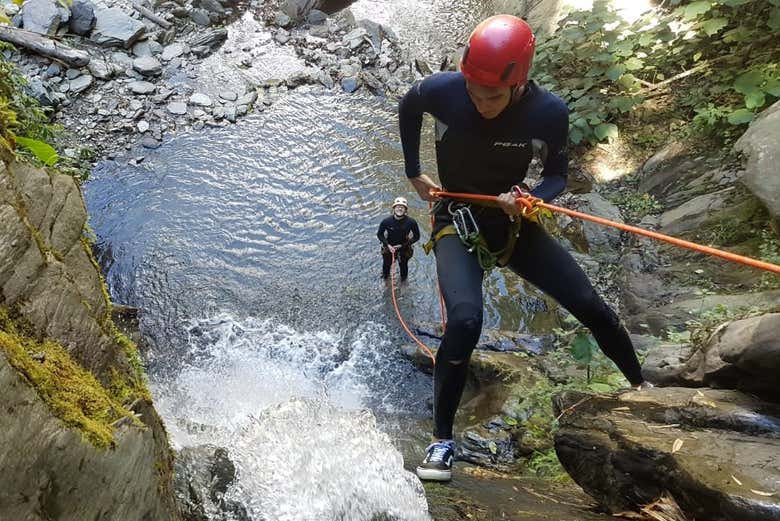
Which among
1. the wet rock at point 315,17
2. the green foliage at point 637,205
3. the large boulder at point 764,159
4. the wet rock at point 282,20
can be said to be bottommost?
the green foliage at point 637,205

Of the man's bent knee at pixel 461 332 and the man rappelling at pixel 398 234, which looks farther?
the man rappelling at pixel 398 234

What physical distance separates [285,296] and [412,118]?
13.9ft

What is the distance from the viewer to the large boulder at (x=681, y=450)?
219 centimetres

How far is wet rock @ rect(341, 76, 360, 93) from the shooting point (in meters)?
11.1

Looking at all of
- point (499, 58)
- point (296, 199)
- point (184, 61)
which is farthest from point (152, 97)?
point (499, 58)

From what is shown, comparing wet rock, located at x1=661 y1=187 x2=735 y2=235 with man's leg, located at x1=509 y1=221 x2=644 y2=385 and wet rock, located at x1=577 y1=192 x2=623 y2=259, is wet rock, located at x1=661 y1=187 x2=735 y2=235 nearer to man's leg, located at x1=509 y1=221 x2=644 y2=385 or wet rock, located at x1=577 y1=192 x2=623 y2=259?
wet rock, located at x1=577 y1=192 x2=623 y2=259

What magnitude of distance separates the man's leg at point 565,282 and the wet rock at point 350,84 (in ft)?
27.8

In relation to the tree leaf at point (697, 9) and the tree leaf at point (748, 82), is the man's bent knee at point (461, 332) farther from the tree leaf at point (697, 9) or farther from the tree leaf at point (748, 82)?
the tree leaf at point (697, 9)

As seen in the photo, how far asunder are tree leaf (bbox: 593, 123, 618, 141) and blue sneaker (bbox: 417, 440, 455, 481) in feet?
19.1

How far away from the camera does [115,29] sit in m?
10.9

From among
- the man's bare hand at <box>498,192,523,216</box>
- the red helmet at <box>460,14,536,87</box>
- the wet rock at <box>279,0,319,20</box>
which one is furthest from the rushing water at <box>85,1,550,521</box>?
the wet rock at <box>279,0,319,20</box>

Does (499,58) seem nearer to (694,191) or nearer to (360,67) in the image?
(694,191)

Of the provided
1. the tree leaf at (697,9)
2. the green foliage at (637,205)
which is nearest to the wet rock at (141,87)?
the green foliage at (637,205)

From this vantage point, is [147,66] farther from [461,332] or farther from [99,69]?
[461,332]
